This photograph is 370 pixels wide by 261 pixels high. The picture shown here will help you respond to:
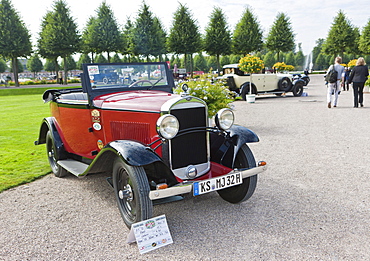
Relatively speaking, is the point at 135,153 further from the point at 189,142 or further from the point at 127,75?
the point at 127,75

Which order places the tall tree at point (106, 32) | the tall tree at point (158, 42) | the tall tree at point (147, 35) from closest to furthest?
the tall tree at point (147, 35) → the tall tree at point (158, 42) → the tall tree at point (106, 32)

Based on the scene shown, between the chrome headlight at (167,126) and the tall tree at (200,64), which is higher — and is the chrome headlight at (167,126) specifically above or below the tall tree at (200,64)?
below

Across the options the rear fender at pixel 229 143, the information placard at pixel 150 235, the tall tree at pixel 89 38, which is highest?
the tall tree at pixel 89 38

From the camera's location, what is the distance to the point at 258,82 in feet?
52.6

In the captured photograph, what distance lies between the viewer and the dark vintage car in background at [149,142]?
2.98 metres

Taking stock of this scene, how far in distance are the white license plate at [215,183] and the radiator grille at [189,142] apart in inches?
22.1

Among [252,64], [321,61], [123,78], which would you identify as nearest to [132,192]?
[123,78]

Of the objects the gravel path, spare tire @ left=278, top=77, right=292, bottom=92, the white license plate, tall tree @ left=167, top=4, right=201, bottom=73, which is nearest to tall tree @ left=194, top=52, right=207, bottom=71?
tall tree @ left=167, top=4, right=201, bottom=73

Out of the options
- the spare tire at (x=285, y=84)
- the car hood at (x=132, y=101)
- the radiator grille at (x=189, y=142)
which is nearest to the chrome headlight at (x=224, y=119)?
the radiator grille at (x=189, y=142)

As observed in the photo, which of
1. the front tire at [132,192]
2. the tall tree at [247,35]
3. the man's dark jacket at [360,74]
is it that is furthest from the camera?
the tall tree at [247,35]

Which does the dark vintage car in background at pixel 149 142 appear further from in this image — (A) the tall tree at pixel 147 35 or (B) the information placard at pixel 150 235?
(A) the tall tree at pixel 147 35

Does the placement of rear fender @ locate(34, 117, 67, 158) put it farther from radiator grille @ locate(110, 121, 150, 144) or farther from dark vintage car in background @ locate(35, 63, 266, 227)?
radiator grille @ locate(110, 121, 150, 144)

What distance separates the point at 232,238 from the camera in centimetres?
289

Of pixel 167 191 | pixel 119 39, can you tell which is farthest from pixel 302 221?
pixel 119 39
